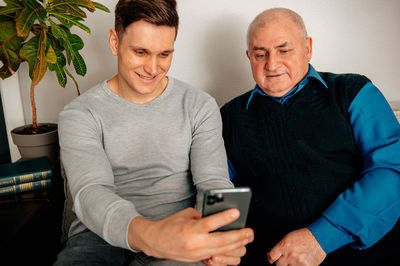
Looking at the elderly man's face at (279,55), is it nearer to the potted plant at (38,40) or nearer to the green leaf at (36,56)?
the potted plant at (38,40)

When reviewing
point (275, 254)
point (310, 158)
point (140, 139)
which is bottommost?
point (275, 254)

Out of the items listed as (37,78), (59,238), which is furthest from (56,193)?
(37,78)

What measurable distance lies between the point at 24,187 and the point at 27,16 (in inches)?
28.6

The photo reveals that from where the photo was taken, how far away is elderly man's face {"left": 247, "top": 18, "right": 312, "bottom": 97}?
51.1 inches

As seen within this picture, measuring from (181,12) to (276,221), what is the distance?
48.1 inches

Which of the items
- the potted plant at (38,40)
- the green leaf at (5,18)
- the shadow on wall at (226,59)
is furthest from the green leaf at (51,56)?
the shadow on wall at (226,59)

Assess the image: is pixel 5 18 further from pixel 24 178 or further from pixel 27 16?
pixel 24 178

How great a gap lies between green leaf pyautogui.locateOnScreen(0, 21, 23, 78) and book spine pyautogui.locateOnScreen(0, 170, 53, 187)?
538mm

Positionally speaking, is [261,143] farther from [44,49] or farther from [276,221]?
[44,49]

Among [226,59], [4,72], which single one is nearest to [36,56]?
[4,72]

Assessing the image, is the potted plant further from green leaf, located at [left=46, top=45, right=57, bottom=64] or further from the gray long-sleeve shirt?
the gray long-sleeve shirt

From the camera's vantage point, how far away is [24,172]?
4.39 ft

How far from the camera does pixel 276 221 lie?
1.29 meters

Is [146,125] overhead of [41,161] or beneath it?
overhead
